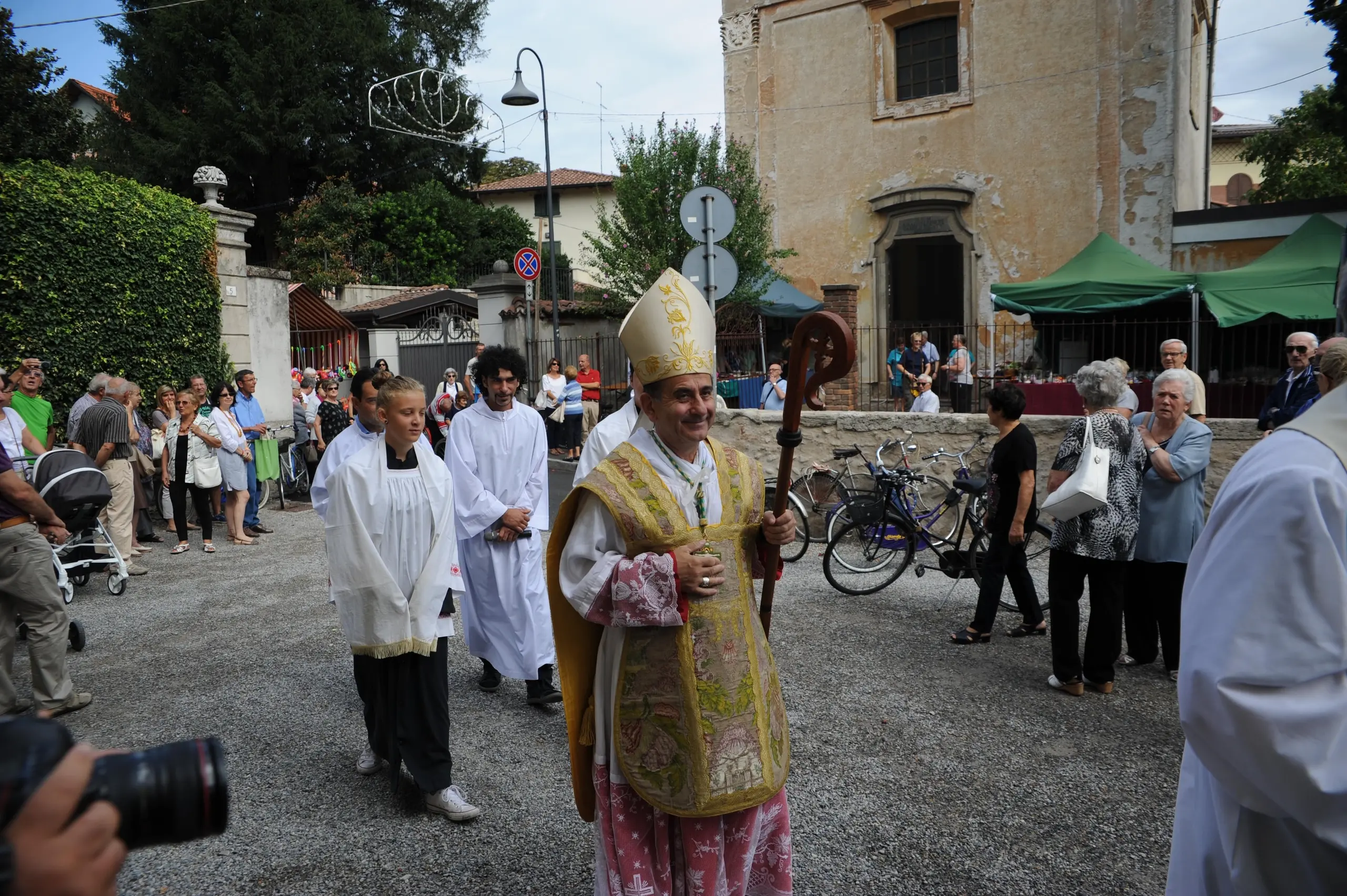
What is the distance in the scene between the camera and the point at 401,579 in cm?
390

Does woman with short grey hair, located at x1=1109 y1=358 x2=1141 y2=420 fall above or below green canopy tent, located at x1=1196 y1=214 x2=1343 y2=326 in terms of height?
below

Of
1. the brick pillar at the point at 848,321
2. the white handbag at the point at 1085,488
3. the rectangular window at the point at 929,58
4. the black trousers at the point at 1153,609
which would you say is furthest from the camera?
the rectangular window at the point at 929,58

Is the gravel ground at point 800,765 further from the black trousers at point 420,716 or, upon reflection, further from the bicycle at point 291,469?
the bicycle at point 291,469

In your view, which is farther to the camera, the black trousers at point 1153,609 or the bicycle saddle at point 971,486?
the bicycle saddle at point 971,486

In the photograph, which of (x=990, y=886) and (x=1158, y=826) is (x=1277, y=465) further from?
(x=1158, y=826)

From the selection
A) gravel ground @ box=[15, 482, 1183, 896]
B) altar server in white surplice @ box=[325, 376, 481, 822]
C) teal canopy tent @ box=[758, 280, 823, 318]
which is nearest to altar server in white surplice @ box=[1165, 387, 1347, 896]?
gravel ground @ box=[15, 482, 1183, 896]

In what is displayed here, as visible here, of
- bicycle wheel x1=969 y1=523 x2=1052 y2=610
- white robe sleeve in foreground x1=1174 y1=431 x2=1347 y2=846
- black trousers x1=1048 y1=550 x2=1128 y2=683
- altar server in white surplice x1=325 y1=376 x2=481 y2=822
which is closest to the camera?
white robe sleeve in foreground x1=1174 y1=431 x2=1347 y2=846

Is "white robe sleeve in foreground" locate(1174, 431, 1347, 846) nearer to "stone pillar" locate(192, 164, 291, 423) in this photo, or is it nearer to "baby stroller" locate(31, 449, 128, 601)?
"baby stroller" locate(31, 449, 128, 601)

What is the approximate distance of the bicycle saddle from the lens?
710 centimetres

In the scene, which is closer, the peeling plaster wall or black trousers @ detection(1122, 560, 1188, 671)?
black trousers @ detection(1122, 560, 1188, 671)

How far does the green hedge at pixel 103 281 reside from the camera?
10.9 metres

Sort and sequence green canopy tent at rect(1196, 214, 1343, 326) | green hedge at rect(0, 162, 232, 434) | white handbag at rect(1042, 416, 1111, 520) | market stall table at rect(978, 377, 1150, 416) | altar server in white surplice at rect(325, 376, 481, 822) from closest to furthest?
altar server in white surplice at rect(325, 376, 481, 822) → white handbag at rect(1042, 416, 1111, 520) → green hedge at rect(0, 162, 232, 434) → market stall table at rect(978, 377, 1150, 416) → green canopy tent at rect(1196, 214, 1343, 326)

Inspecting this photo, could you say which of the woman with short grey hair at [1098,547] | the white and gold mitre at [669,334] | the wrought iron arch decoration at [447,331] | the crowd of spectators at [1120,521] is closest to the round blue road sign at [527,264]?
the wrought iron arch decoration at [447,331]

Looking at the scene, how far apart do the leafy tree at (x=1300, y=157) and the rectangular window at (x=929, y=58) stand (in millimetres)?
14633
